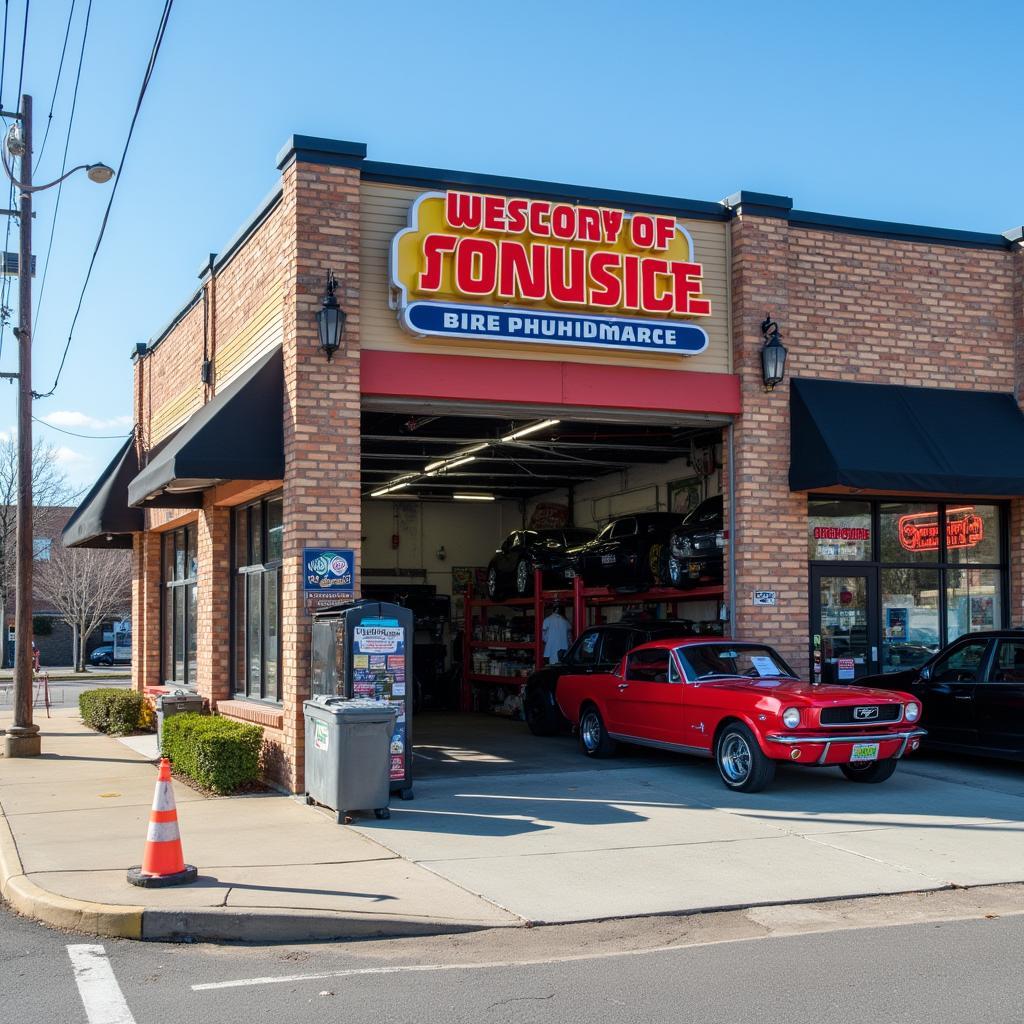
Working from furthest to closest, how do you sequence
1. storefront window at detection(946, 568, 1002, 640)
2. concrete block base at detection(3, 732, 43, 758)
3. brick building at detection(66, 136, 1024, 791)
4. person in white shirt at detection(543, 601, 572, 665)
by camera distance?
person in white shirt at detection(543, 601, 572, 665)
concrete block base at detection(3, 732, 43, 758)
storefront window at detection(946, 568, 1002, 640)
brick building at detection(66, 136, 1024, 791)

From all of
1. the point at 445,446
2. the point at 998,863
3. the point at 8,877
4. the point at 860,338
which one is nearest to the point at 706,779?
the point at 998,863

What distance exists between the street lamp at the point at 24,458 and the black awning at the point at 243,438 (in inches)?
176

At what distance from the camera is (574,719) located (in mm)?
15672

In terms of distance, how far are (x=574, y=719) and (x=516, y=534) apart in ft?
22.5

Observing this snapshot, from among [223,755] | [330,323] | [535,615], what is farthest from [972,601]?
[223,755]

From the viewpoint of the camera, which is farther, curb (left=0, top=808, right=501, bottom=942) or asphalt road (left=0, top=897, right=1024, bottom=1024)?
curb (left=0, top=808, right=501, bottom=942)

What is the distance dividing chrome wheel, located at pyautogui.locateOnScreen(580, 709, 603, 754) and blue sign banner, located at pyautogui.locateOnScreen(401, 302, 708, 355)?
4.48 metres

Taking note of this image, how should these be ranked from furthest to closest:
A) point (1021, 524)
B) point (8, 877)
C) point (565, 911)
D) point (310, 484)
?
point (1021, 524), point (310, 484), point (8, 877), point (565, 911)

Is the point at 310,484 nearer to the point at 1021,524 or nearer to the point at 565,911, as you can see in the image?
the point at 565,911

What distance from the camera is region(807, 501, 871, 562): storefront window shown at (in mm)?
15500

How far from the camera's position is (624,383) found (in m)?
14.4

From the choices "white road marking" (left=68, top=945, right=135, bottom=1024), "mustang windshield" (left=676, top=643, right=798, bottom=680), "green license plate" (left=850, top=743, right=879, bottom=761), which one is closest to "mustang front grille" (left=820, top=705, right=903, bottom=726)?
"green license plate" (left=850, top=743, right=879, bottom=761)

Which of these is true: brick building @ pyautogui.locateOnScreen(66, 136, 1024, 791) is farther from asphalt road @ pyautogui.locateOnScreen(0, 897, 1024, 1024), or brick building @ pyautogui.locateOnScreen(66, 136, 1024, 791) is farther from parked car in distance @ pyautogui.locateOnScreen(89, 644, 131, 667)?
parked car in distance @ pyautogui.locateOnScreen(89, 644, 131, 667)

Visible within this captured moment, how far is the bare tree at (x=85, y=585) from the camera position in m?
45.6
